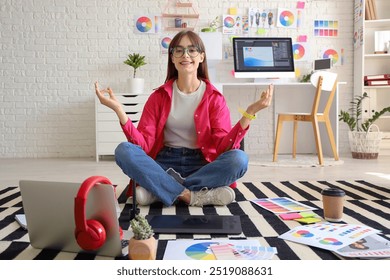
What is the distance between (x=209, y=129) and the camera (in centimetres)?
211

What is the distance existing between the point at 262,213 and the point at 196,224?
1.26 ft

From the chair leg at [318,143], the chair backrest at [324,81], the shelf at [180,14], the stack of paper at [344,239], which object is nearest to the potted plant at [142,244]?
the stack of paper at [344,239]

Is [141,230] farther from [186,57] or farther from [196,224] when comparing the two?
[186,57]

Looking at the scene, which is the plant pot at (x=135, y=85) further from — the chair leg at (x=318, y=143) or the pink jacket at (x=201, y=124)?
the pink jacket at (x=201, y=124)

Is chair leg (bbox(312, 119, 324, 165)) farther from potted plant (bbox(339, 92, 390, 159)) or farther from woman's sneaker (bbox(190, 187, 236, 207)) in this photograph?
woman's sneaker (bbox(190, 187, 236, 207))

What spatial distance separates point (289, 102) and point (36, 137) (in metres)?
→ 2.87

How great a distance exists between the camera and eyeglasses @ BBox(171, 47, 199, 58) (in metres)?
2.04

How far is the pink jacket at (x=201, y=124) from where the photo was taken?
2096 mm

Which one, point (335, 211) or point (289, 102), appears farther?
point (289, 102)

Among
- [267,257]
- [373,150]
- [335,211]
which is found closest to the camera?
[267,257]

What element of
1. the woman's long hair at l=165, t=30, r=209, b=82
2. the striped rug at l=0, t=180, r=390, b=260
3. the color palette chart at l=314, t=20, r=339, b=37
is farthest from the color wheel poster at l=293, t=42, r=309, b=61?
the woman's long hair at l=165, t=30, r=209, b=82

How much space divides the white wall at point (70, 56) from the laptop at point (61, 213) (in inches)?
138

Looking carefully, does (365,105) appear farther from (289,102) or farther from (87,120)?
(87,120)
